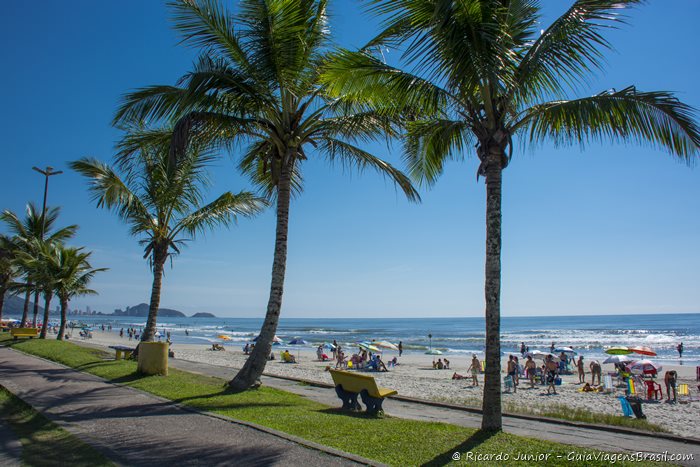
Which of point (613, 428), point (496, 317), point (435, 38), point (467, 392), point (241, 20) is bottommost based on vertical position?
point (467, 392)

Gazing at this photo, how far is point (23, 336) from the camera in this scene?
79.5 feet

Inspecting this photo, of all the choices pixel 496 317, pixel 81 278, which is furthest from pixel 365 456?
pixel 81 278

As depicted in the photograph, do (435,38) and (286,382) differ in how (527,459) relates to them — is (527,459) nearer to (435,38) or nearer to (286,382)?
(435,38)

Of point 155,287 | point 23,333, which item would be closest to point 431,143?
point 155,287

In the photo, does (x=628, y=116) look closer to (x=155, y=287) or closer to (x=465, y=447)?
(x=465, y=447)

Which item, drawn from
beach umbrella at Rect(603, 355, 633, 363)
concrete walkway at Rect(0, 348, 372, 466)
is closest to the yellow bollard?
concrete walkway at Rect(0, 348, 372, 466)

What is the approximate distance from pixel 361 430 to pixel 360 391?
1814 millimetres

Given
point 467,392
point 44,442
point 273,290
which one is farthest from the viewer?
point 467,392

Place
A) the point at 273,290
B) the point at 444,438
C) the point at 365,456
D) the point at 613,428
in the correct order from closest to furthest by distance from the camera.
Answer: the point at 365,456
the point at 444,438
the point at 613,428
the point at 273,290

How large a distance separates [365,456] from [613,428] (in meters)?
5.04

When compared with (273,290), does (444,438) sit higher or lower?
lower

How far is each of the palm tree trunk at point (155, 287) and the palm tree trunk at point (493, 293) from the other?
11.0 m

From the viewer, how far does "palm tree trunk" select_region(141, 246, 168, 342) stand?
1431 centimetres

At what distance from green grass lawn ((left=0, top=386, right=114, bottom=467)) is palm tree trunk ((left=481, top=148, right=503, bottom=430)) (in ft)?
15.5
